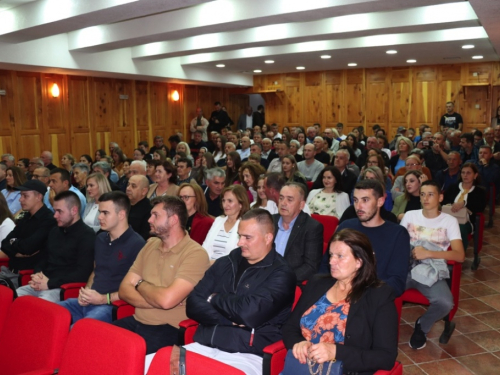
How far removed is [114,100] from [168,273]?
32.7 feet

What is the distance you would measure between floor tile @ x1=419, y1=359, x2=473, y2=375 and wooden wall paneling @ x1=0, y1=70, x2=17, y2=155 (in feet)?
29.4

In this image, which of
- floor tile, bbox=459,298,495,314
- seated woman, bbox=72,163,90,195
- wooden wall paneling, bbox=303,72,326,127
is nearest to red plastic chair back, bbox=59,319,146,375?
floor tile, bbox=459,298,495,314

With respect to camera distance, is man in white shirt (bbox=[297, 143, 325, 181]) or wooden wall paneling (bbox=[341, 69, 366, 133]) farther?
wooden wall paneling (bbox=[341, 69, 366, 133])

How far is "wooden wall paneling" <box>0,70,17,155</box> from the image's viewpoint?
9992 millimetres

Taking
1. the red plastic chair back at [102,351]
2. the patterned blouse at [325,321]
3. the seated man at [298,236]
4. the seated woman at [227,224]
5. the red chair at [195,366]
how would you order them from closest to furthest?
the red chair at [195,366] < the red plastic chair back at [102,351] < the patterned blouse at [325,321] < the seated man at [298,236] < the seated woman at [227,224]

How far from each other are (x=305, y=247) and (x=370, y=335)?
1329mm

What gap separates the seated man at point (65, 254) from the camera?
3779 millimetres

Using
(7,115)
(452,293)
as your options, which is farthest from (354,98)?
(452,293)

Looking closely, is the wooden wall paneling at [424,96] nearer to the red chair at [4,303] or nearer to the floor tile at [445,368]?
the floor tile at [445,368]

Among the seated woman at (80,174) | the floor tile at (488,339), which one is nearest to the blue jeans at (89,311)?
the floor tile at (488,339)

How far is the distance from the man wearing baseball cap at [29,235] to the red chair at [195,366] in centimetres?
260

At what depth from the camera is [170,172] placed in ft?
18.7

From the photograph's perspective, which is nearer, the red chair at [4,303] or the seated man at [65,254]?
the red chair at [4,303]

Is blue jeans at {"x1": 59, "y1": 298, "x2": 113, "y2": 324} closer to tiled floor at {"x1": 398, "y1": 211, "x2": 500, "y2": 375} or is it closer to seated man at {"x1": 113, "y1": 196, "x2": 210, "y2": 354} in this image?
seated man at {"x1": 113, "y1": 196, "x2": 210, "y2": 354}
